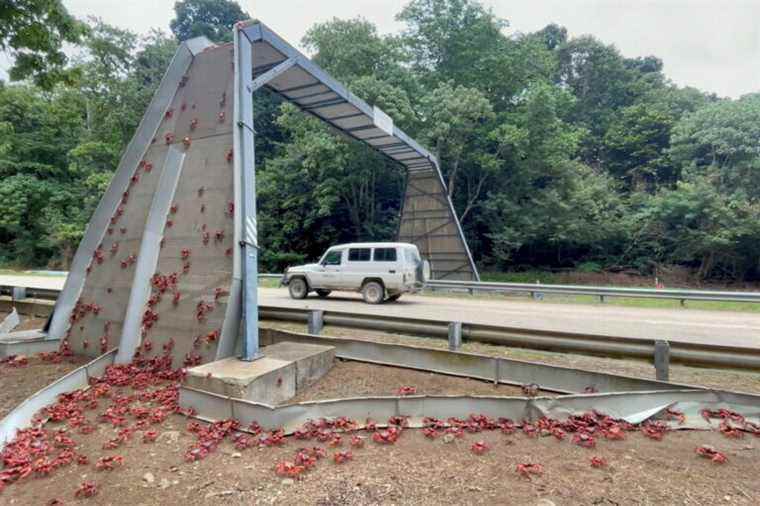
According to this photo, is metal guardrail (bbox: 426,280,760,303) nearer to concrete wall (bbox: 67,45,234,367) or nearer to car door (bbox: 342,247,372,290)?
car door (bbox: 342,247,372,290)

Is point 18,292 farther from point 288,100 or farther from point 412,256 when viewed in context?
point 412,256

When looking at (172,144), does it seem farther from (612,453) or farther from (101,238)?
(612,453)

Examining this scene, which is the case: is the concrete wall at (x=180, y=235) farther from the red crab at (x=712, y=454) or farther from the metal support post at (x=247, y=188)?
the red crab at (x=712, y=454)

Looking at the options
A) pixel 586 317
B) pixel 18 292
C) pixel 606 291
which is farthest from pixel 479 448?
pixel 606 291

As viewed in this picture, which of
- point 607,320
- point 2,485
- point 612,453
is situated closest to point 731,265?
point 607,320

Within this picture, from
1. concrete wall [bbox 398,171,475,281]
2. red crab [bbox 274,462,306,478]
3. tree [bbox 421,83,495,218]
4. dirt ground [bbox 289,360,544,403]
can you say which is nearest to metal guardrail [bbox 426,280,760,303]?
concrete wall [bbox 398,171,475,281]

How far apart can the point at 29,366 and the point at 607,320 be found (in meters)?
11.3

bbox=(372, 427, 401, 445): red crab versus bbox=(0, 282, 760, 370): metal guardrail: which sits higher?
bbox=(0, 282, 760, 370): metal guardrail

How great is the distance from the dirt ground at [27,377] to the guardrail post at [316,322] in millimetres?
3377

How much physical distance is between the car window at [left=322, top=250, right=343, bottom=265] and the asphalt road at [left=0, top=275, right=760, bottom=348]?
1.26 m

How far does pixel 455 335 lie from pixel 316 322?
2199 mm

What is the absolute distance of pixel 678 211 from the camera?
76.0 feet

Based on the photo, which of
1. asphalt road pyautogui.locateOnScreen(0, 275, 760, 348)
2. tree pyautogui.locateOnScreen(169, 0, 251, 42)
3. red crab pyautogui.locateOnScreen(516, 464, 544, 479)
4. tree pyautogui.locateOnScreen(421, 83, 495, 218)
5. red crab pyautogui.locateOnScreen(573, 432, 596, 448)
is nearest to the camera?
red crab pyautogui.locateOnScreen(516, 464, 544, 479)

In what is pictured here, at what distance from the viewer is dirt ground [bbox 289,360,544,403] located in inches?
183
